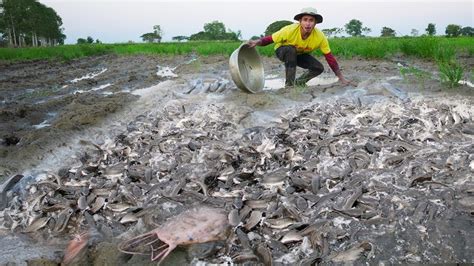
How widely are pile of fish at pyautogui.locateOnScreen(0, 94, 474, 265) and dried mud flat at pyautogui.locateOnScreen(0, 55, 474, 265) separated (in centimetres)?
1

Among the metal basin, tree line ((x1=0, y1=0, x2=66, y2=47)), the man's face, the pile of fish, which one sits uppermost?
tree line ((x1=0, y1=0, x2=66, y2=47))

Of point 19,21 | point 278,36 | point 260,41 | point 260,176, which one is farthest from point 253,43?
point 19,21

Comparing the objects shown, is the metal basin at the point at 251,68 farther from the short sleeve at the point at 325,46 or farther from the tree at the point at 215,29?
the tree at the point at 215,29

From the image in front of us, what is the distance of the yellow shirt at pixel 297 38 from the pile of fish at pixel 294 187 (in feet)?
6.10

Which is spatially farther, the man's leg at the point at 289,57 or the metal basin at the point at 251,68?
the metal basin at the point at 251,68

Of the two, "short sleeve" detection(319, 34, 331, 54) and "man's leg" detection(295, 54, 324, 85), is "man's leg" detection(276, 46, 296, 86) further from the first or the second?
"short sleeve" detection(319, 34, 331, 54)

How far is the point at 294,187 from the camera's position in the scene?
112 inches

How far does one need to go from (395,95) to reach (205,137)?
8.80 ft

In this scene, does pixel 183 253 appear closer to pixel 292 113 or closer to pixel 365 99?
pixel 292 113

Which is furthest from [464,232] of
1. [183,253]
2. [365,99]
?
[365,99]

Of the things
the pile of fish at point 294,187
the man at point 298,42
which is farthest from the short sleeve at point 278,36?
the pile of fish at point 294,187

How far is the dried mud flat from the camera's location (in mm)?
2145

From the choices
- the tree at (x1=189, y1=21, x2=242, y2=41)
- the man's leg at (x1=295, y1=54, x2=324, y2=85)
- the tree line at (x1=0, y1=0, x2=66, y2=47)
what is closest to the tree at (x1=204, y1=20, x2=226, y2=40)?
the tree at (x1=189, y1=21, x2=242, y2=41)

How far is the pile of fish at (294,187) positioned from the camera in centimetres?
213
